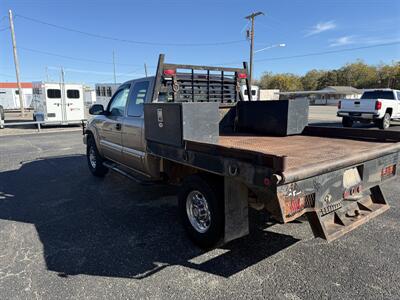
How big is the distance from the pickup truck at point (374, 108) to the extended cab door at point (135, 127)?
46.0 feet

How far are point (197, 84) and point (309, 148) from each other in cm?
215

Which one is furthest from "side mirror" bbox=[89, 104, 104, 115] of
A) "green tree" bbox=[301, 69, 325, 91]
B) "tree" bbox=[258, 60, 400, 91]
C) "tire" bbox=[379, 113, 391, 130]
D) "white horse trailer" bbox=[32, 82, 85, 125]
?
"green tree" bbox=[301, 69, 325, 91]

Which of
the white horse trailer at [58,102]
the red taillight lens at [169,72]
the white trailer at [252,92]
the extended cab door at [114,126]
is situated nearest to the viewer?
the red taillight lens at [169,72]

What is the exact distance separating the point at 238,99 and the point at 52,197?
3.82 metres

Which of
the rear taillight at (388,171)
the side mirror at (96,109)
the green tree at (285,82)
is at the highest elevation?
the green tree at (285,82)

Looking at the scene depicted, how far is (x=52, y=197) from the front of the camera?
17.5 feet

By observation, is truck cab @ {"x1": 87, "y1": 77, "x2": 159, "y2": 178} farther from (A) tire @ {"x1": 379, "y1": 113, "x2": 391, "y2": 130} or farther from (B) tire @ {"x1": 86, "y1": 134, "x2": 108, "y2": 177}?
(A) tire @ {"x1": 379, "y1": 113, "x2": 391, "y2": 130}

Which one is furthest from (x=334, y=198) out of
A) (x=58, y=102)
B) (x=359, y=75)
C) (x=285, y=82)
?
(x=359, y=75)

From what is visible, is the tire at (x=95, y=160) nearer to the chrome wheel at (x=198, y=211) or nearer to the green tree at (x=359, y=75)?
the chrome wheel at (x=198, y=211)

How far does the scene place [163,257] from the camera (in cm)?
328

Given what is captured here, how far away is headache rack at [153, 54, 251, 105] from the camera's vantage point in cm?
450

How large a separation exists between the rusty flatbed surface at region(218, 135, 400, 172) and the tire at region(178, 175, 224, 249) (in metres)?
0.50

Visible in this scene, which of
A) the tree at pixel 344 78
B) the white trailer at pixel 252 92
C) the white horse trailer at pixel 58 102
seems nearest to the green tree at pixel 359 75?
the tree at pixel 344 78

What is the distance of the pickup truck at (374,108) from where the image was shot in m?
15.0
